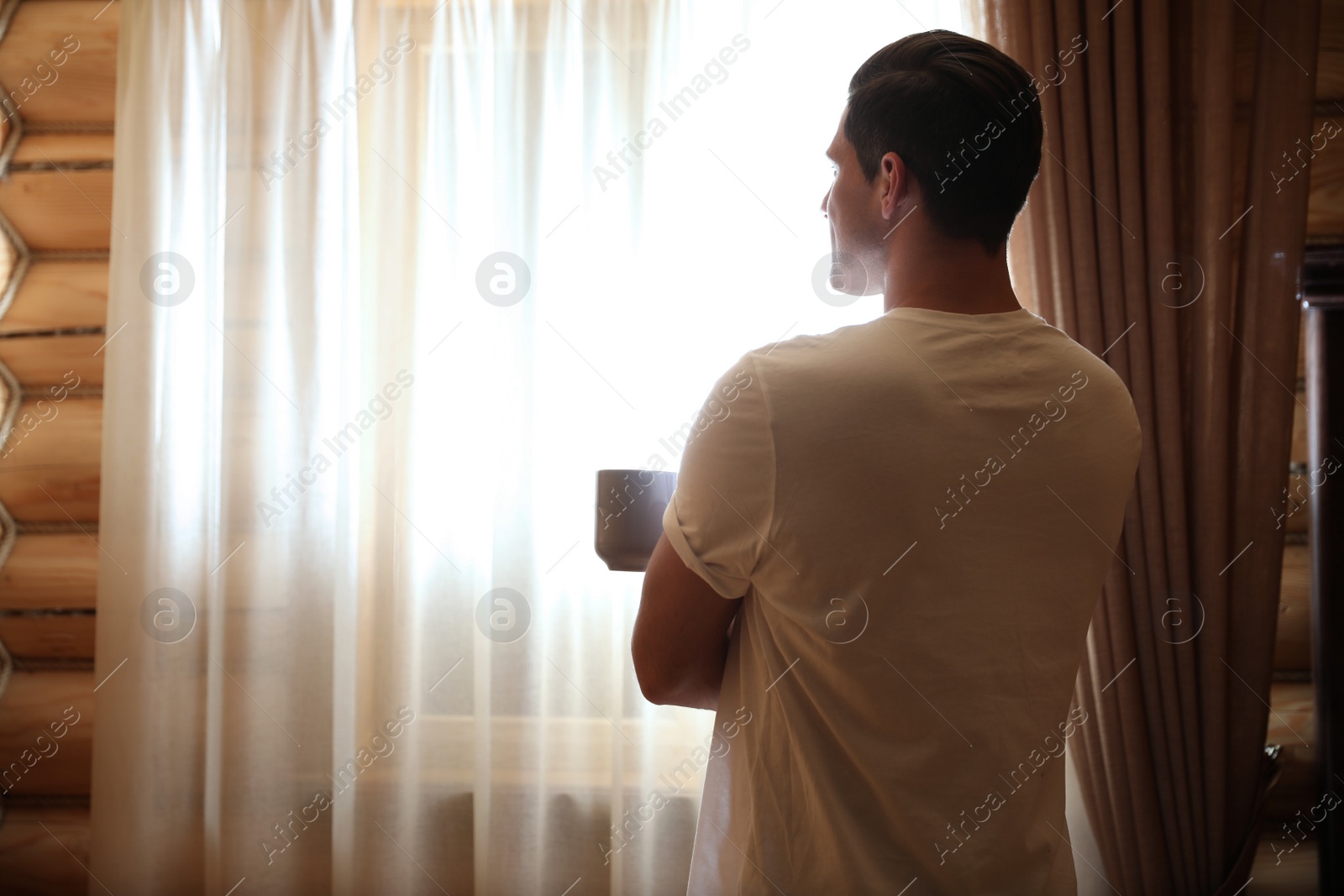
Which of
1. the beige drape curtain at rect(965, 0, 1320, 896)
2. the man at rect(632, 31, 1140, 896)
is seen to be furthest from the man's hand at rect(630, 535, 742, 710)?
the beige drape curtain at rect(965, 0, 1320, 896)

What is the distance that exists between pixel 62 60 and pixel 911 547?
2399 millimetres

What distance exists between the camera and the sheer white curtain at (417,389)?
6.40ft

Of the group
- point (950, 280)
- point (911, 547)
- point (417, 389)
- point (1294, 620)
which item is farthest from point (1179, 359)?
point (417, 389)

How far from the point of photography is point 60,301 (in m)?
2.12

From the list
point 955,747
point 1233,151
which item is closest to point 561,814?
point 955,747

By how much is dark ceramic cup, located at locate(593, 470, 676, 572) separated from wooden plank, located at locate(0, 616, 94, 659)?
1800 mm

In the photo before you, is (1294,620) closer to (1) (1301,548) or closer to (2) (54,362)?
(1) (1301,548)

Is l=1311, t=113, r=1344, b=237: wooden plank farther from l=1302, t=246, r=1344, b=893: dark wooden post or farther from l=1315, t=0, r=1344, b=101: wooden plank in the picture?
l=1302, t=246, r=1344, b=893: dark wooden post

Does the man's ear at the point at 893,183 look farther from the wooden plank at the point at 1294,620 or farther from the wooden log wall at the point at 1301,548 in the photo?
the wooden plank at the point at 1294,620

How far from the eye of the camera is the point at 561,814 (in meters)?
1.94

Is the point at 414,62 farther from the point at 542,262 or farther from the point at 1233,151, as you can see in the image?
the point at 1233,151

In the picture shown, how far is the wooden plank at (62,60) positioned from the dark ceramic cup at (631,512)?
193 centimetres

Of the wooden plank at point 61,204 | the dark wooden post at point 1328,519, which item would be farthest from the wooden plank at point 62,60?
the dark wooden post at point 1328,519

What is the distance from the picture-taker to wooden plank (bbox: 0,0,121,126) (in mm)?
2117
